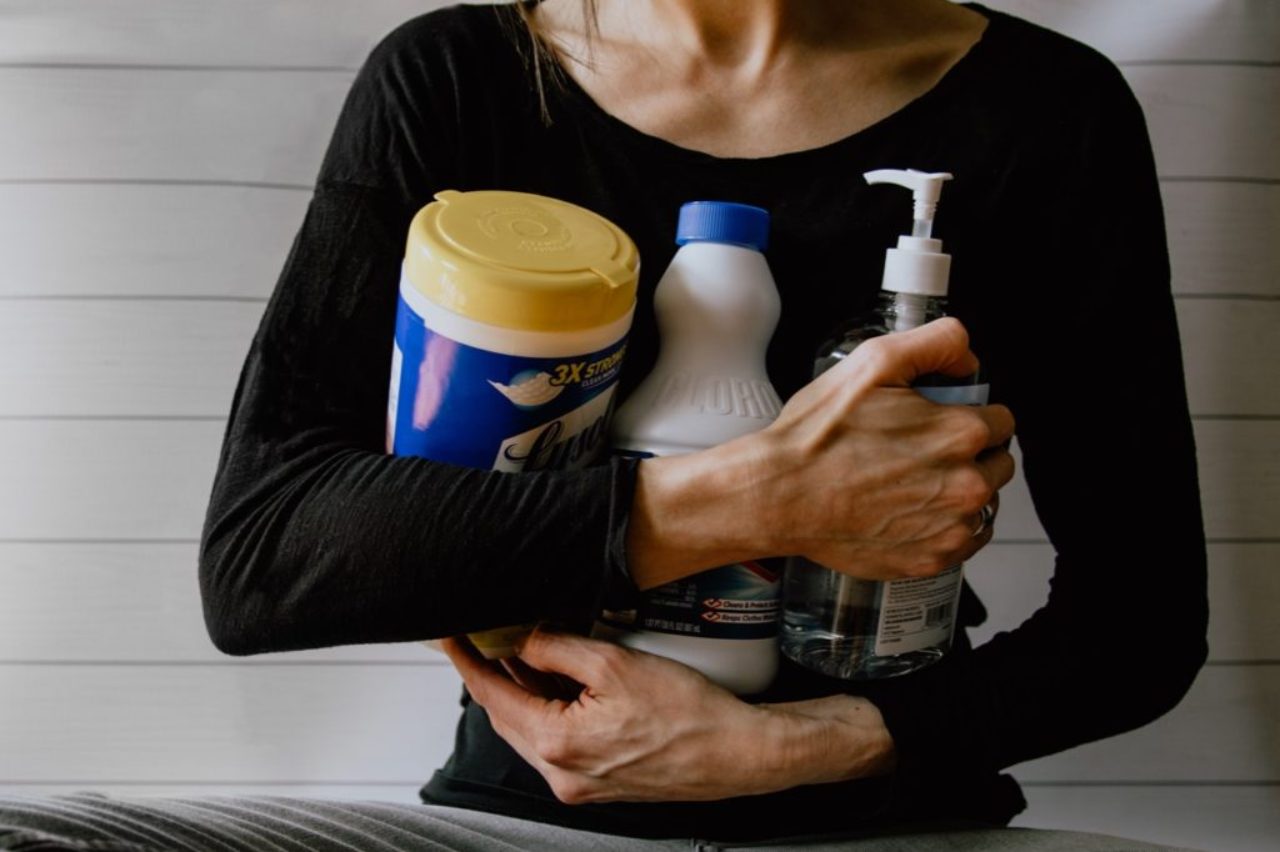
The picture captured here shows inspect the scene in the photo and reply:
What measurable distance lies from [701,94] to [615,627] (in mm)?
382

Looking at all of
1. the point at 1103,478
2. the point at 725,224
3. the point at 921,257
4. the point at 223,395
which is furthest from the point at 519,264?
the point at 223,395

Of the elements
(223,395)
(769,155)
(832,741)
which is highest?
(769,155)

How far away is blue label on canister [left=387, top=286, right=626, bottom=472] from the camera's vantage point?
60 cm

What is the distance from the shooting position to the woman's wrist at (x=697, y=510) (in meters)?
0.64

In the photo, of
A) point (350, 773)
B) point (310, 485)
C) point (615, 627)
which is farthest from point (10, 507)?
point (615, 627)

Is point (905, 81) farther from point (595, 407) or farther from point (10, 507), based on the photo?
point (10, 507)

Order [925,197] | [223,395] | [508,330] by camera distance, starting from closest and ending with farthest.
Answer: [508,330] → [925,197] → [223,395]

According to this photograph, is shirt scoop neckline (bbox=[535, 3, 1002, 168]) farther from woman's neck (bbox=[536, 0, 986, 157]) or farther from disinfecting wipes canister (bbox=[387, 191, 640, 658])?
disinfecting wipes canister (bbox=[387, 191, 640, 658])

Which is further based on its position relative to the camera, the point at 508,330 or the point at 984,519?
the point at 984,519

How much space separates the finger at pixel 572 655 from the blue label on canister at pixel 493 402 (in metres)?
0.11

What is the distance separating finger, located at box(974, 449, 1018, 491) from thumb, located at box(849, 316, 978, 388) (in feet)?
0.26

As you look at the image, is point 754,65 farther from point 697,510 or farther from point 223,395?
point 223,395

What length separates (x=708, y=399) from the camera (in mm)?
668

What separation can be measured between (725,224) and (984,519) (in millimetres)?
254
